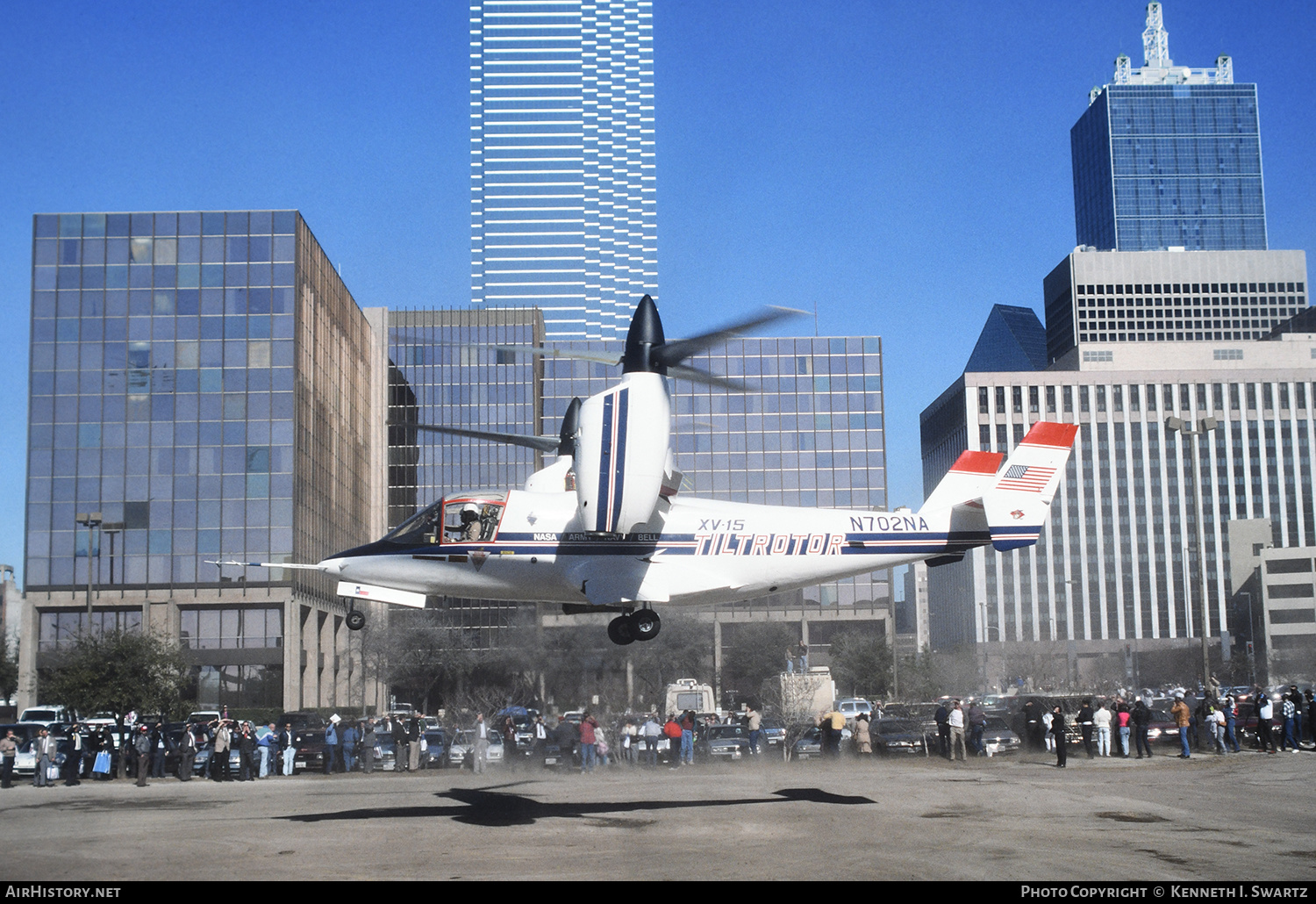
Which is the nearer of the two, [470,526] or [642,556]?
[642,556]

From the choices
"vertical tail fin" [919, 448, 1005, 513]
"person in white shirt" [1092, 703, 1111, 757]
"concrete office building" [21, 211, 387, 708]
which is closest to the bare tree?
"person in white shirt" [1092, 703, 1111, 757]

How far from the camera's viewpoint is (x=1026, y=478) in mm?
22297

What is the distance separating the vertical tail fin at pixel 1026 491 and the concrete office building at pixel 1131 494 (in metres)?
86.4

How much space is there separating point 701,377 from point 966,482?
6.25 metres

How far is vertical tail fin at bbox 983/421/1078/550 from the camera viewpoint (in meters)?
21.7

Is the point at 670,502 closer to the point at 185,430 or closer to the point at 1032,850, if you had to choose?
the point at 1032,850

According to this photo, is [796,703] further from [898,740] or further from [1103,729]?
[1103,729]

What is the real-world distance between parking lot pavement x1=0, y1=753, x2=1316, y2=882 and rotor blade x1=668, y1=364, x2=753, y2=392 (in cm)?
734

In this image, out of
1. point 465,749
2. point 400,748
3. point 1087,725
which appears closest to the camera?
point 1087,725

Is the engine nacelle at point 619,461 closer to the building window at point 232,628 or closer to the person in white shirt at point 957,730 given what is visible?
the person in white shirt at point 957,730

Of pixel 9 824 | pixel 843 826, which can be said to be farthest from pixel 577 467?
pixel 9 824

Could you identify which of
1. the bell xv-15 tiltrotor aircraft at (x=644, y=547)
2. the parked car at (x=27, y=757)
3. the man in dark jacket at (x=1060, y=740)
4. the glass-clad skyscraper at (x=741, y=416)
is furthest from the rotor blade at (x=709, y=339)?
the glass-clad skyscraper at (x=741, y=416)

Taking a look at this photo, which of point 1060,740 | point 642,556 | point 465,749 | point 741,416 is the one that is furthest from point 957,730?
point 741,416

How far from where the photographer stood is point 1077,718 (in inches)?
1439
